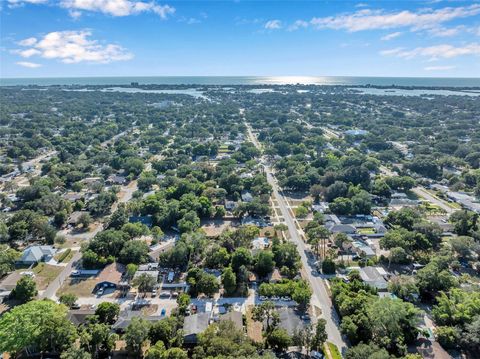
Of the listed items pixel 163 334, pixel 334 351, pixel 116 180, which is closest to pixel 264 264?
pixel 334 351

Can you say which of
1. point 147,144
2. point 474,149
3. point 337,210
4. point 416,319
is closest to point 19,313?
point 416,319

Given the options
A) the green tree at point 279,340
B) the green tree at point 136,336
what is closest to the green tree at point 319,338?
the green tree at point 279,340

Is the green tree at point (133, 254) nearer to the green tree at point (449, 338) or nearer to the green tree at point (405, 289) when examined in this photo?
the green tree at point (405, 289)

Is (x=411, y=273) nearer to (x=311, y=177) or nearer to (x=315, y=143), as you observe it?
(x=311, y=177)

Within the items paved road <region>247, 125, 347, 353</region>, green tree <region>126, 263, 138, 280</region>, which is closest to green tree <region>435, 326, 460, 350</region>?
paved road <region>247, 125, 347, 353</region>

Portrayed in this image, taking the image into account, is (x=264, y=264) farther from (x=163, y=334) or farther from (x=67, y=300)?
(x=67, y=300)
